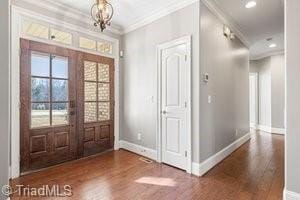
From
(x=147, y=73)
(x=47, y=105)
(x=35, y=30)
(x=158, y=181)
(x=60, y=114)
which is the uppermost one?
(x=35, y=30)

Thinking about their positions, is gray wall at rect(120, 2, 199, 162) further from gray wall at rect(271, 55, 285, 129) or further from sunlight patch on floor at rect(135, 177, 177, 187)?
gray wall at rect(271, 55, 285, 129)

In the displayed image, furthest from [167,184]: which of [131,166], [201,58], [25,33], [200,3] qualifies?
[25,33]

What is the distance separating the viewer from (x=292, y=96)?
2.12m

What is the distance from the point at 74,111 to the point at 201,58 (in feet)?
8.38

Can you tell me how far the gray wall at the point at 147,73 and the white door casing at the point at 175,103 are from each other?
123 mm

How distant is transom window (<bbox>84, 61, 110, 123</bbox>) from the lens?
383cm

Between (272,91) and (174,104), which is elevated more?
(272,91)

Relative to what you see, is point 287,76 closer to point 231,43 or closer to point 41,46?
point 231,43

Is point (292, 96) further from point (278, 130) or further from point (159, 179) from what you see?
point (278, 130)

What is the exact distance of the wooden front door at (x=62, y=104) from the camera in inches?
118

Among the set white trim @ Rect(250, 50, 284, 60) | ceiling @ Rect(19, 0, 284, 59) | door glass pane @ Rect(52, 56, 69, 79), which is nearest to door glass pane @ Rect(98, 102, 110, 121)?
door glass pane @ Rect(52, 56, 69, 79)

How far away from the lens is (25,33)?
297 centimetres

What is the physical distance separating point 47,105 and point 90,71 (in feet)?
3.59

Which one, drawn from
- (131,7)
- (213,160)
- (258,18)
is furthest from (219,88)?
(131,7)
